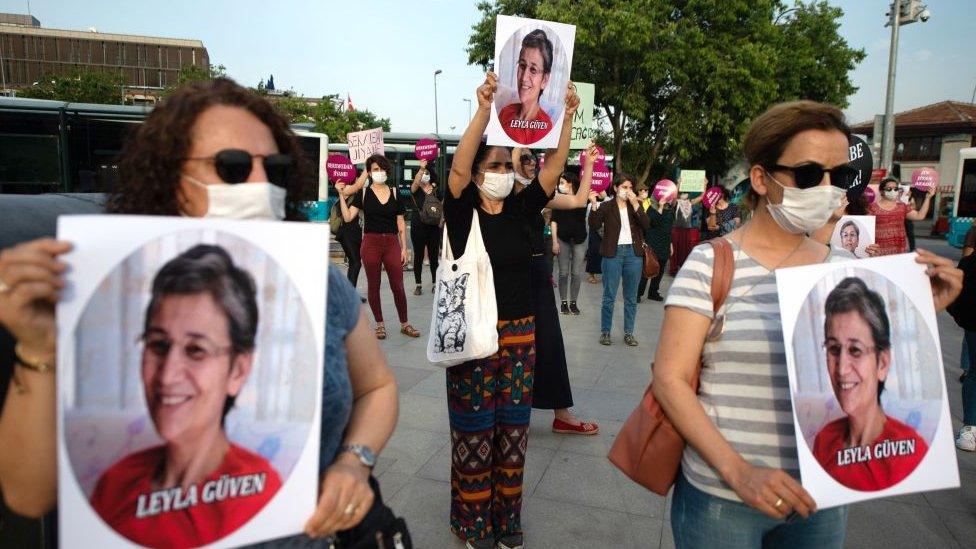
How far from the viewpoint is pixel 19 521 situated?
1.42m

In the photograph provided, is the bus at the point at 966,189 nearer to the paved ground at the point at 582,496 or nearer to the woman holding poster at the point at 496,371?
the paved ground at the point at 582,496

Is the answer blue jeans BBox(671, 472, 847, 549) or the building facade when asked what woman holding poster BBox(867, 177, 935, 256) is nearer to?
blue jeans BBox(671, 472, 847, 549)

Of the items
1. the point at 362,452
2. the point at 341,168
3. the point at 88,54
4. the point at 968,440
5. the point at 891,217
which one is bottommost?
the point at 968,440

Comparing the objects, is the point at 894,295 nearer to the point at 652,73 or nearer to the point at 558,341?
the point at 558,341

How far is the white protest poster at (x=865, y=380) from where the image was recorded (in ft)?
4.72

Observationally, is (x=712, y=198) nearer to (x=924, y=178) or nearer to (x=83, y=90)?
(x=924, y=178)

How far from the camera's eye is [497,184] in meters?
2.89

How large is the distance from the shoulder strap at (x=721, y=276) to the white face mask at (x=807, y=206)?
7.4 inches

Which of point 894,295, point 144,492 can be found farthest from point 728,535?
point 144,492

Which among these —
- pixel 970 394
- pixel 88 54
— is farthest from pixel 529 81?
pixel 88 54

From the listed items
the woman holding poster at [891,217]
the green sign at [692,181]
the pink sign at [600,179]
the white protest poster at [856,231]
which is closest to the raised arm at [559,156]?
the white protest poster at [856,231]

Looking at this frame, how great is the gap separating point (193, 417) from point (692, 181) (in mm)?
15202

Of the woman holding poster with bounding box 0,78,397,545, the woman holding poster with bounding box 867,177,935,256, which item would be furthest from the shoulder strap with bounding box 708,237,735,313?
the woman holding poster with bounding box 867,177,935,256

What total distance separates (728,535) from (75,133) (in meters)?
16.2
